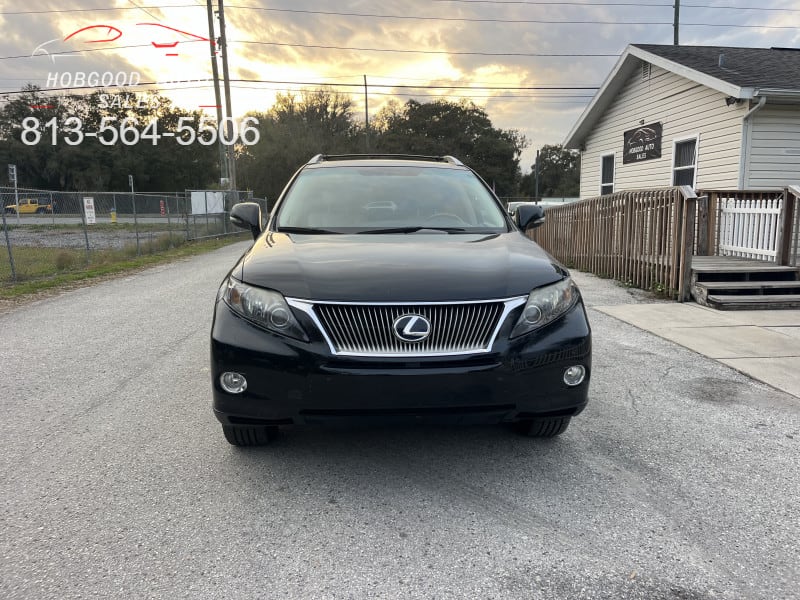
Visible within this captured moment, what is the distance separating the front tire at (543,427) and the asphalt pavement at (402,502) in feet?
0.21

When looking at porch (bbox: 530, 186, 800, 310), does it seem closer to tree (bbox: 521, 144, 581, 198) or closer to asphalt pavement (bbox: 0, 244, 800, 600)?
asphalt pavement (bbox: 0, 244, 800, 600)

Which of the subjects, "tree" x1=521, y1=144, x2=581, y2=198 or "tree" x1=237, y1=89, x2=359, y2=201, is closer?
"tree" x1=237, y1=89, x2=359, y2=201

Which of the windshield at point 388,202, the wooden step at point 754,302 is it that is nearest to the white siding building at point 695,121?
the wooden step at point 754,302

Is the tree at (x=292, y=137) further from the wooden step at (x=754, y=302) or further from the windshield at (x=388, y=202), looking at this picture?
the windshield at (x=388, y=202)

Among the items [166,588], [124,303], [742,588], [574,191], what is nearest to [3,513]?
[166,588]

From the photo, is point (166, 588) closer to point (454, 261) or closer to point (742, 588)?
point (454, 261)

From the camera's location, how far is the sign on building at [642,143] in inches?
518

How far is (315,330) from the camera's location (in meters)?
2.55

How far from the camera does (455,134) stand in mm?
57969

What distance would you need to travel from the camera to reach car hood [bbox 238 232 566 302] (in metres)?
2.62

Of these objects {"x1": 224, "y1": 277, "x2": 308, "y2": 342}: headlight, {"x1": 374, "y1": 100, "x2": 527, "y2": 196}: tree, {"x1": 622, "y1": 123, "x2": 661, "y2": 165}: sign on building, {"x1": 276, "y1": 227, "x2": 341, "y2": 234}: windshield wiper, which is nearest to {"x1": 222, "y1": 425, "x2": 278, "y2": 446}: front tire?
{"x1": 224, "y1": 277, "x2": 308, "y2": 342}: headlight

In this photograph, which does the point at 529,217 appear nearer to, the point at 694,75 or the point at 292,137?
the point at 694,75

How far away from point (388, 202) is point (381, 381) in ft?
6.03

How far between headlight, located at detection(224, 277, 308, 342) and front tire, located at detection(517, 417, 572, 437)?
4.74 ft
